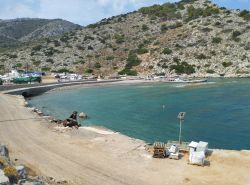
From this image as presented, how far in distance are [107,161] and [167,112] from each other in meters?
28.1

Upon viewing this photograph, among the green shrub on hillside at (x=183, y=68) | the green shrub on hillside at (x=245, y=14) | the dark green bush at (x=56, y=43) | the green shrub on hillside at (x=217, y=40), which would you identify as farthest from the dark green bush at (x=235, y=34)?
the dark green bush at (x=56, y=43)

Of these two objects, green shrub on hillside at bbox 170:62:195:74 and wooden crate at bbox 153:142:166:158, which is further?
green shrub on hillside at bbox 170:62:195:74

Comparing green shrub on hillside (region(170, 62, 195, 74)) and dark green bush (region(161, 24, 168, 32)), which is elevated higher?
dark green bush (region(161, 24, 168, 32))

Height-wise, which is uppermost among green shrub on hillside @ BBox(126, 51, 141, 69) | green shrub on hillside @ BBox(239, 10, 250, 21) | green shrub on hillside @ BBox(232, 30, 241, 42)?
green shrub on hillside @ BBox(239, 10, 250, 21)

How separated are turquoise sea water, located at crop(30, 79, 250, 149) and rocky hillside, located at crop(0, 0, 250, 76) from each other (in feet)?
146

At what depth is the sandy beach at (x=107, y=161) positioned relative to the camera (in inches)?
866

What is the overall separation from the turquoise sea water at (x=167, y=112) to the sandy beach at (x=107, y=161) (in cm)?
721

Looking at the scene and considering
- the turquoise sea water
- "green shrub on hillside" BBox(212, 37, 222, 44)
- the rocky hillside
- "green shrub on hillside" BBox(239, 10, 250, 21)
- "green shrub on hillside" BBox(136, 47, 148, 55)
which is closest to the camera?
the turquoise sea water

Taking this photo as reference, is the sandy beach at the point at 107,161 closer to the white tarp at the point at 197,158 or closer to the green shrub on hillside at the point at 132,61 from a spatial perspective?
the white tarp at the point at 197,158

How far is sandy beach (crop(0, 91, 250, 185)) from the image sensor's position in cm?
2198

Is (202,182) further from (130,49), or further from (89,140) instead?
(130,49)

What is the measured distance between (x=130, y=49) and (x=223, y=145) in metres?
109

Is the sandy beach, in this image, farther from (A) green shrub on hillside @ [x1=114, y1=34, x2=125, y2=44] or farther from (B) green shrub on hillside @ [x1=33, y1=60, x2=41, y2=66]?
(A) green shrub on hillside @ [x1=114, y1=34, x2=125, y2=44]

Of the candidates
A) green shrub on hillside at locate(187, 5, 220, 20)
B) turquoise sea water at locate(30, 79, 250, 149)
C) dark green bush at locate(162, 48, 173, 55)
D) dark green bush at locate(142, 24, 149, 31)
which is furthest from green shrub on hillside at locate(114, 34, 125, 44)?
turquoise sea water at locate(30, 79, 250, 149)
